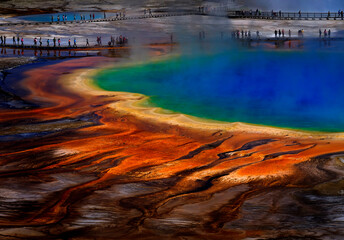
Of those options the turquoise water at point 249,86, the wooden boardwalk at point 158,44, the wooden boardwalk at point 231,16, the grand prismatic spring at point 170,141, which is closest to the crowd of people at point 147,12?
the wooden boardwalk at point 231,16

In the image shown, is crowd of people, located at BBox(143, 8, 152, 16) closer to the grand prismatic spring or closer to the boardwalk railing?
the boardwalk railing

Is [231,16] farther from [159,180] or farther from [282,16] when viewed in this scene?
[159,180]

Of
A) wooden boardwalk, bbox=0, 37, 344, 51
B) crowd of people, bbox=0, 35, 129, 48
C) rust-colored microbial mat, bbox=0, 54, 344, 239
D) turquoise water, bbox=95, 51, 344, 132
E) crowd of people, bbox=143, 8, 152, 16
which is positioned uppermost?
crowd of people, bbox=143, 8, 152, 16

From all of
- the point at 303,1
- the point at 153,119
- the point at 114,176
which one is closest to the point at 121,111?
the point at 153,119

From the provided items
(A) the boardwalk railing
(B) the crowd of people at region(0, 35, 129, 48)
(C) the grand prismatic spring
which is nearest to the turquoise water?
(C) the grand prismatic spring

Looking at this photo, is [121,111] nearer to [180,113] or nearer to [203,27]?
[180,113]

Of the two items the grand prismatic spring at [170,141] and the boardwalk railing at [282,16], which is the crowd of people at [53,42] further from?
the boardwalk railing at [282,16]
